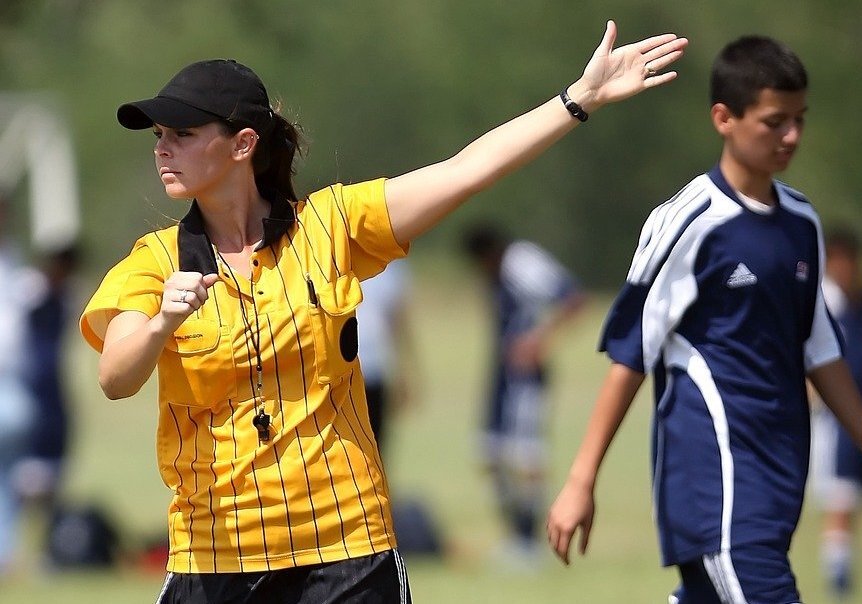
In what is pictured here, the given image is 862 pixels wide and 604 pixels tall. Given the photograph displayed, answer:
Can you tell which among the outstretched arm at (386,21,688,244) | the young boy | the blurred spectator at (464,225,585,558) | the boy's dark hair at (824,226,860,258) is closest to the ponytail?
the outstretched arm at (386,21,688,244)

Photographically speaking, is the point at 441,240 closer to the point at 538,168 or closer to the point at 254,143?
the point at 538,168

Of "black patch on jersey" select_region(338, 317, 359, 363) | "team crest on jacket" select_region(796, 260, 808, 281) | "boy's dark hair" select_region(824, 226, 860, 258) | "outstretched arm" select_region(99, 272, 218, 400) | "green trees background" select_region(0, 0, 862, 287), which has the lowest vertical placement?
"boy's dark hair" select_region(824, 226, 860, 258)

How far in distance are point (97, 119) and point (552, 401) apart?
19.3m

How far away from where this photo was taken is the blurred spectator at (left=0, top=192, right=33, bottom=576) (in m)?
10.5

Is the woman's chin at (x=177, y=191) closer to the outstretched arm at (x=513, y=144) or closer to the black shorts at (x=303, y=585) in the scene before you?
the outstretched arm at (x=513, y=144)

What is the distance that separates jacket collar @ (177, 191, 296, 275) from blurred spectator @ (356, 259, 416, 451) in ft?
17.0

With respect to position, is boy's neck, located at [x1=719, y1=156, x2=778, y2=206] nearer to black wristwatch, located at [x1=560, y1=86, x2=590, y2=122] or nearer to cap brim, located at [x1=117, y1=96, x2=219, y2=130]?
black wristwatch, located at [x1=560, y1=86, x2=590, y2=122]

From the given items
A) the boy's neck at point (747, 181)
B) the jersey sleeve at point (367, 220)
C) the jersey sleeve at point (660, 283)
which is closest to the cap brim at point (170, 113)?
the jersey sleeve at point (367, 220)

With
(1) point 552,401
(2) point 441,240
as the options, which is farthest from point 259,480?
(2) point 441,240

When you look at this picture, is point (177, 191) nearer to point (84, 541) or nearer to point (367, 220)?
point (367, 220)

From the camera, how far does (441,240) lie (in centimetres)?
3388

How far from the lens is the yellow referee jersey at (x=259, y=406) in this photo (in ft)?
12.6

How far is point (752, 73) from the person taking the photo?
183 inches

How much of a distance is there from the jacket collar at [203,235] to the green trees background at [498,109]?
18.4 meters
